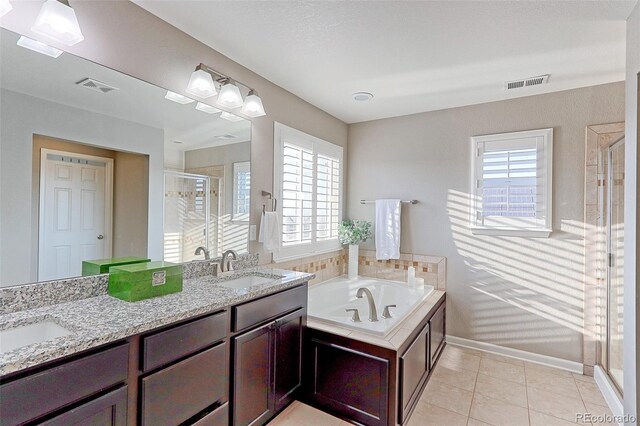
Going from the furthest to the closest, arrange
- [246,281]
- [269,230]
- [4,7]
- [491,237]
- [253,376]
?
[491,237]
[269,230]
[246,281]
[253,376]
[4,7]

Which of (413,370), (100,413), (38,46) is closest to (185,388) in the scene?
(100,413)

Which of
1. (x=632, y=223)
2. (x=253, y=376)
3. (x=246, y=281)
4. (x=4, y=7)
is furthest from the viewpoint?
(x=246, y=281)

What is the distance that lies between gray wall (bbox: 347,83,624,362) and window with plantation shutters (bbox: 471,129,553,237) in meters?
0.07

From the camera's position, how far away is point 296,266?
304 centimetres

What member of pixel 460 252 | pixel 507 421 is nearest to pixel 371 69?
pixel 460 252

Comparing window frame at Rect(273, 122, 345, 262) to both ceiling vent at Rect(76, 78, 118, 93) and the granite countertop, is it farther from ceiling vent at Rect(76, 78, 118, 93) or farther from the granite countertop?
ceiling vent at Rect(76, 78, 118, 93)

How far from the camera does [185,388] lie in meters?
1.47

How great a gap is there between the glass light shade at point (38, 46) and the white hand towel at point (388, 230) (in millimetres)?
2930

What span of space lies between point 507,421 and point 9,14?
137 inches

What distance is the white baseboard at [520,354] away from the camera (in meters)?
2.77

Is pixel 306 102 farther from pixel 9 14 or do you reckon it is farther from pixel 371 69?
pixel 9 14

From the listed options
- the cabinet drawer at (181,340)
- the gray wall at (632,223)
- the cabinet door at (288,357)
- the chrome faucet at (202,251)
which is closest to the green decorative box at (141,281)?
the cabinet drawer at (181,340)

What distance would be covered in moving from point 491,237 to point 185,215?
2785 millimetres

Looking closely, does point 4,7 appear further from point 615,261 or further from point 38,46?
point 615,261
